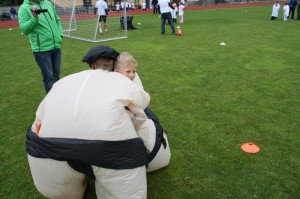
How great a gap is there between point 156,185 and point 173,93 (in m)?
2.89

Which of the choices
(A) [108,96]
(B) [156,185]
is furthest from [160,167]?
(A) [108,96]

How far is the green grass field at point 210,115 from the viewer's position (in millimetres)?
3219

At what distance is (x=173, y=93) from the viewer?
5.88 meters

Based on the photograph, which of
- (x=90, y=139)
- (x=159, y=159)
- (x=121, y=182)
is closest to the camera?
(x=90, y=139)

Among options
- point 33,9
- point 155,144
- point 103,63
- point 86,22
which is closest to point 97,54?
point 103,63

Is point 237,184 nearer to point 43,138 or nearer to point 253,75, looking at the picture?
point 43,138

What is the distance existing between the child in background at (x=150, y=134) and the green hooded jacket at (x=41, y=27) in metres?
2.19

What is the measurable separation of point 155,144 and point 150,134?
0.18 metres

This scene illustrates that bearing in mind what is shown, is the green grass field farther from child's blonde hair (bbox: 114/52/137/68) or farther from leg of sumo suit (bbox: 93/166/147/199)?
child's blonde hair (bbox: 114/52/137/68)

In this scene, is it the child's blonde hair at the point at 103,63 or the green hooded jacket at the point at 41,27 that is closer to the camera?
the child's blonde hair at the point at 103,63

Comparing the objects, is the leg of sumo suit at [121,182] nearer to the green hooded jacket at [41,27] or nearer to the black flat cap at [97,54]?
the black flat cap at [97,54]

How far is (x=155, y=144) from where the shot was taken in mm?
3025

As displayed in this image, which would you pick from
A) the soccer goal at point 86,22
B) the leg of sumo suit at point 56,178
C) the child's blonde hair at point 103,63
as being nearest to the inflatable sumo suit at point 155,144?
the child's blonde hair at point 103,63

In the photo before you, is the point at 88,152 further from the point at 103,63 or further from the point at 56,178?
the point at 103,63
